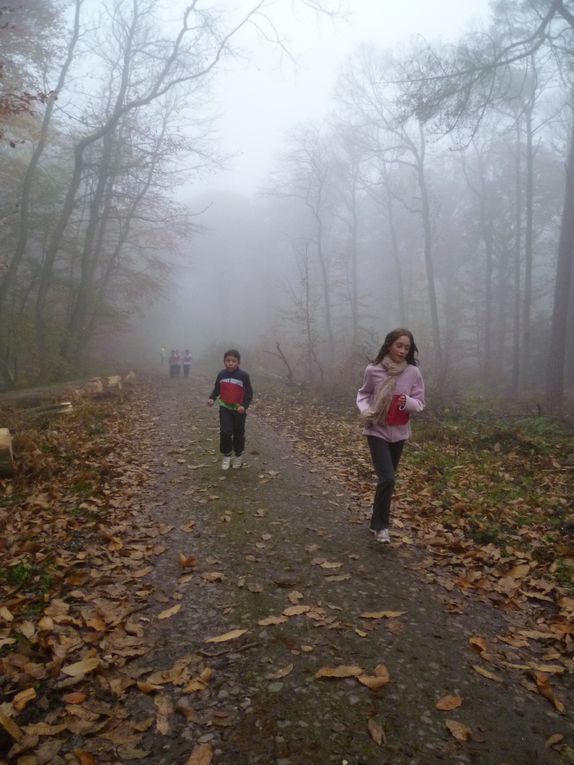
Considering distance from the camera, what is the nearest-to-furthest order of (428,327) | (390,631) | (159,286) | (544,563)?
(390,631) → (544,563) → (159,286) → (428,327)

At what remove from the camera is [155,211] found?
70.9 ft

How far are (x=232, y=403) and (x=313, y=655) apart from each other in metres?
4.52

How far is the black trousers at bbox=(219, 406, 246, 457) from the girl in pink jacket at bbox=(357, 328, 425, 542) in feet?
9.38

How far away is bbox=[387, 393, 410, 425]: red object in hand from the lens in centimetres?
463

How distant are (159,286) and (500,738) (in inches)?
939

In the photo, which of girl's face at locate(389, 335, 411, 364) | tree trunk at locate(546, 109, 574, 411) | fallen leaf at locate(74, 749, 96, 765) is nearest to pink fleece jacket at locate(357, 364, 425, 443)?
girl's face at locate(389, 335, 411, 364)

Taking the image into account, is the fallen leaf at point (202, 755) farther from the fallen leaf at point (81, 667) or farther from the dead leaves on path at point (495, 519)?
the dead leaves on path at point (495, 519)

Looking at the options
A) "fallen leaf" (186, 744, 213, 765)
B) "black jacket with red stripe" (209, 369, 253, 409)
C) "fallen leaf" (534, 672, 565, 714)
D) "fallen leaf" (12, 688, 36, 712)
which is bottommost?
"fallen leaf" (534, 672, 565, 714)

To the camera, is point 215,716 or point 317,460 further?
point 317,460

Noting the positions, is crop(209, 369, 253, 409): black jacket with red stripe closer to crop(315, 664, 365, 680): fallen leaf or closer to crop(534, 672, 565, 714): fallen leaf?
Answer: crop(315, 664, 365, 680): fallen leaf

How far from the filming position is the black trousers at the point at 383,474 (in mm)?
4695

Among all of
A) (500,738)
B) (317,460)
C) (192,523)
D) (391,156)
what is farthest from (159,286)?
(500,738)

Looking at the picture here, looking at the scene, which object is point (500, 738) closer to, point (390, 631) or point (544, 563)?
point (390, 631)

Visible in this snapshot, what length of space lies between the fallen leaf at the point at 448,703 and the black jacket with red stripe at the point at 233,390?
498cm
